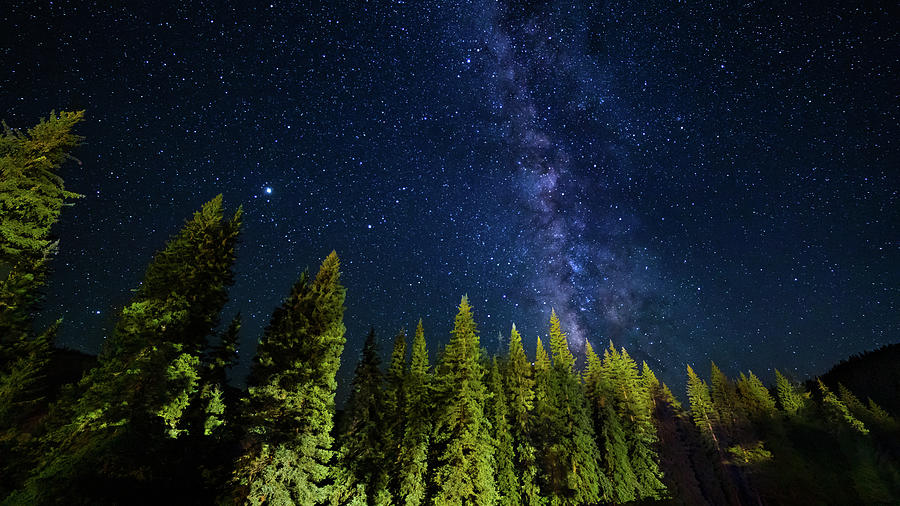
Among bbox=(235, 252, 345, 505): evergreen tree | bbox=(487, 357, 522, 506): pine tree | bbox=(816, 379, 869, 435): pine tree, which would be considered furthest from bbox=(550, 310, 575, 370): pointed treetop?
bbox=(816, 379, 869, 435): pine tree

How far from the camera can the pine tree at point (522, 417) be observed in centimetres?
3022

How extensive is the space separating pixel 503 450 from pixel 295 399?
850 inches

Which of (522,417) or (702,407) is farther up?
(702,407)

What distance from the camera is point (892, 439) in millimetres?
43281

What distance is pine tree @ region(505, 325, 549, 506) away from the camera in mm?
30219

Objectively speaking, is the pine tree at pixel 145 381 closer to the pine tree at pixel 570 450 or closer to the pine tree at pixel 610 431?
the pine tree at pixel 570 450

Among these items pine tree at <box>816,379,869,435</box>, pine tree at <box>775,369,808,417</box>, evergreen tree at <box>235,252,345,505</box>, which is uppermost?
pine tree at <box>775,369,808,417</box>

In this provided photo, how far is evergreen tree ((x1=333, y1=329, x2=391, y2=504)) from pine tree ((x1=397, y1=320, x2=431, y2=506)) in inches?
65.4

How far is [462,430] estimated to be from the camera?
2470cm

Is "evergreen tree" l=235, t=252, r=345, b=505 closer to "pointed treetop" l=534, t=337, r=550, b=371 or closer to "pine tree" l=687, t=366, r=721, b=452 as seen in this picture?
"pointed treetop" l=534, t=337, r=550, b=371

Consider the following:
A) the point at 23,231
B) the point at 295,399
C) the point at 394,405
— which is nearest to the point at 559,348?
the point at 394,405

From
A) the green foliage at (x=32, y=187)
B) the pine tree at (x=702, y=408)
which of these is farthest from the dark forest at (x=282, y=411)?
the pine tree at (x=702, y=408)

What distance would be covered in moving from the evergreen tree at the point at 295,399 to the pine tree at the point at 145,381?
9.44 feet

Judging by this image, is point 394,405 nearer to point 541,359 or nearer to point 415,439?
point 415,439
